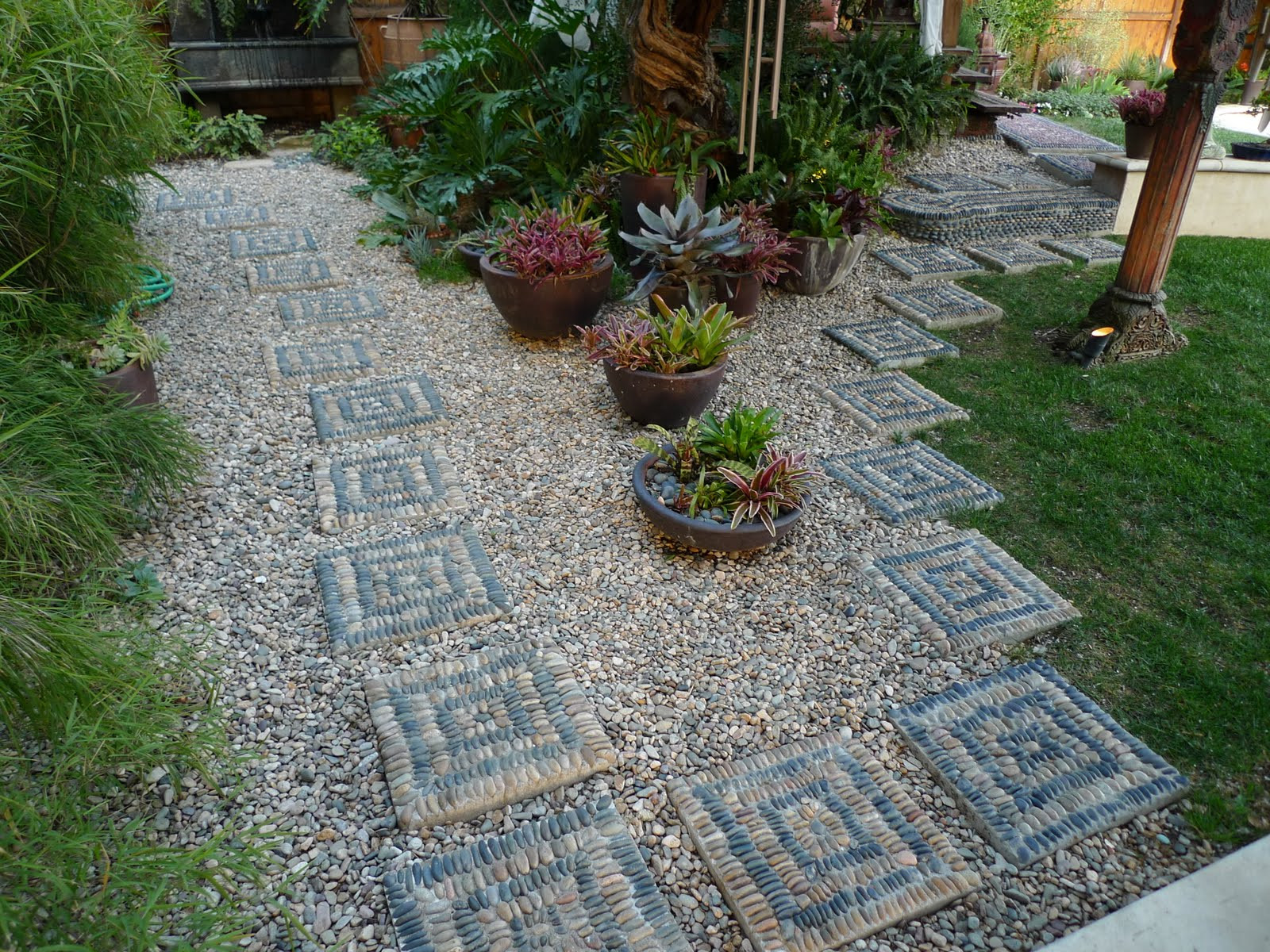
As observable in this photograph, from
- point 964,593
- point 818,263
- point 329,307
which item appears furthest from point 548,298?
point 964,593

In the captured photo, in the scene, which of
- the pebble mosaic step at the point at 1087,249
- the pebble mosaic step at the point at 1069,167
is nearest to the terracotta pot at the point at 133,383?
the pebble mosaic step at the point at 1087,249

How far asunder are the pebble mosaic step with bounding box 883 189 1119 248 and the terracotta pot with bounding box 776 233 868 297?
110 cm

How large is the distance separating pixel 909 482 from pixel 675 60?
2770 mm

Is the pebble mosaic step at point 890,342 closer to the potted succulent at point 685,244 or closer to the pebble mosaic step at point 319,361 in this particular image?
the potted succulent at point 685,244

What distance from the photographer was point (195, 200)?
6.30 metres

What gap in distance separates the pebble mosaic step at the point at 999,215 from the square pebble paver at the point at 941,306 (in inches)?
36.5

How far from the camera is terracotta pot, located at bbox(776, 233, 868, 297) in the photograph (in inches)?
183

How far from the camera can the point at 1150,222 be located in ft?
12.5

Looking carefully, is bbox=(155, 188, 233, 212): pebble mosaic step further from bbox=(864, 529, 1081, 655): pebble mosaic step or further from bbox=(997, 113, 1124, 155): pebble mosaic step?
bbox=(997, 113, 1124, 155): pebble mosaic step

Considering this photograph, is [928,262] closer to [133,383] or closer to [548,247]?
[548,247]

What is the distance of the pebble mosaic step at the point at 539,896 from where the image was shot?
1.66 m

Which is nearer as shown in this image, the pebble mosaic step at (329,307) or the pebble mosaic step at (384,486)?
the pebble mosaic step at (384,486)

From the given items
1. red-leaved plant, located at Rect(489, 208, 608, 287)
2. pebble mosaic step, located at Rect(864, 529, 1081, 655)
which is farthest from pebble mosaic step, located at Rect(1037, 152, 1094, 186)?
pebble mosaic step, located at Rect(864, 529, 1081, 655)

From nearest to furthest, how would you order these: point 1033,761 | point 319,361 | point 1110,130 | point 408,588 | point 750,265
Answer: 1. point 1033,761
2. point 408,588
3. point 319,361
4. point 750,265
5. point 1110,130
